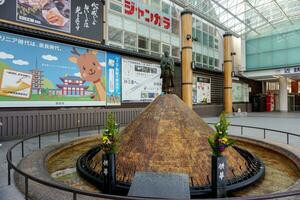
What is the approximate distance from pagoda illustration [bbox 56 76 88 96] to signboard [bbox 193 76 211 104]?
11.9 metres

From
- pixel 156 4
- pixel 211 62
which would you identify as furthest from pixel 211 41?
pixel 156 4

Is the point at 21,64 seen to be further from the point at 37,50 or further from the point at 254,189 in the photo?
the point at 254,189

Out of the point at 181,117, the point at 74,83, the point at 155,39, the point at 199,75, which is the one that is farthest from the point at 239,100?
the point at 181,117

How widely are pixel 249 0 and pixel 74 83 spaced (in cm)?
2161

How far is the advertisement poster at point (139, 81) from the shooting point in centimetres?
1516

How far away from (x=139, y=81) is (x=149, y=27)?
5000mm

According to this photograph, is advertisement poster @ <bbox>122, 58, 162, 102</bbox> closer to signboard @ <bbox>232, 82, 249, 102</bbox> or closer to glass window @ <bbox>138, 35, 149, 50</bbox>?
glass window @ <bbox>138, 35, 149, 50</bbox>

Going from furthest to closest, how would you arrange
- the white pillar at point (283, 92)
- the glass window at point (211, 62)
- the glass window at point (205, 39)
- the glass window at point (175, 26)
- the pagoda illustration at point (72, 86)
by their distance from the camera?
the white pillar at point (283, 92) < the glass window at point (211, 62) < the glass window at point (205, 39) < the glass window at point (175, 26) < the pagoda illustration at point (72, 86)

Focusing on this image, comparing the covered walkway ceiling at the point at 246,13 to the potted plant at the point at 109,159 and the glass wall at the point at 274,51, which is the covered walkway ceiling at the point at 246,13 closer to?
the glass wall at the point at 274,51

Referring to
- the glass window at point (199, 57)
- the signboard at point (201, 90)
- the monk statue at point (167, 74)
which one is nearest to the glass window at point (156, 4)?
the glass window at point (199, 57)

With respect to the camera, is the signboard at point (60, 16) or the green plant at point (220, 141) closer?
the green plant at point (220, 141)

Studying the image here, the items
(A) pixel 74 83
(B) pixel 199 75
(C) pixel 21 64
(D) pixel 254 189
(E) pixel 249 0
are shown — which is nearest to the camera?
(D) pixel 254 189

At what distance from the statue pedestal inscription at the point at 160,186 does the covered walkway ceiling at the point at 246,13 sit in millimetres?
19585

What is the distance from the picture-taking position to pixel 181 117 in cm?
651
